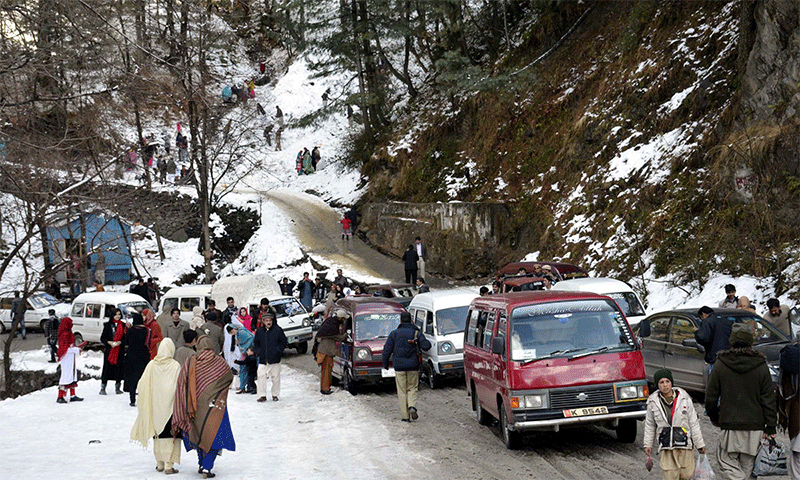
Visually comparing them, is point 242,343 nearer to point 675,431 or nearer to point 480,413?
point 480,413

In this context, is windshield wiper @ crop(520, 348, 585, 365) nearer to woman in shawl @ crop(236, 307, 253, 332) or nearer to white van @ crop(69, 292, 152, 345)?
woman in shawl @ crop(236, 307, 253, 332)

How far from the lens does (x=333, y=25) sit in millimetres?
43469

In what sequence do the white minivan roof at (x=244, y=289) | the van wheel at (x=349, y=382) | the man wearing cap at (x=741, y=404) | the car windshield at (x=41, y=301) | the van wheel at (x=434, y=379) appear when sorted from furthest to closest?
the car windshield at (x=41, y=301) → the white minivan roof at (x=244, y=289) → the van wheel at (x=349, y=382) → the van wheel at (x=434, y=379) → the man wearing cap at (x=741, y=404)

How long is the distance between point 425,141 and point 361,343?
26055 millimetres

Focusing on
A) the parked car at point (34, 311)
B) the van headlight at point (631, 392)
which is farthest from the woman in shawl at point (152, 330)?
the parked car at point (34, 311)

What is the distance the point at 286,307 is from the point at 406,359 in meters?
12.6

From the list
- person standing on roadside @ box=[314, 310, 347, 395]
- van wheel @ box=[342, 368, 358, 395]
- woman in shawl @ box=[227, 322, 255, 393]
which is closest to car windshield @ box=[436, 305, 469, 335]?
van wheel @ box=[342, 368, 358, 395]

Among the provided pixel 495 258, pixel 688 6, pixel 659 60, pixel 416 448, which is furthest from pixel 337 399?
pixel 688 6

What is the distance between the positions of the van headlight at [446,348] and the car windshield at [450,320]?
35 centimetres

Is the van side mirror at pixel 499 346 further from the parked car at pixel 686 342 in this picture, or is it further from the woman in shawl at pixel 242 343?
the woman in shawl at pixel 242 343

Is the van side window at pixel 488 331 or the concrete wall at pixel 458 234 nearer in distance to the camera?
the van side window at pixel 488 331

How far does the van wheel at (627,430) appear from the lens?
34.2ft

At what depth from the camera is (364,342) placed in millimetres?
16672

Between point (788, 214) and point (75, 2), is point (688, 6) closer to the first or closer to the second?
point (788, 214)
